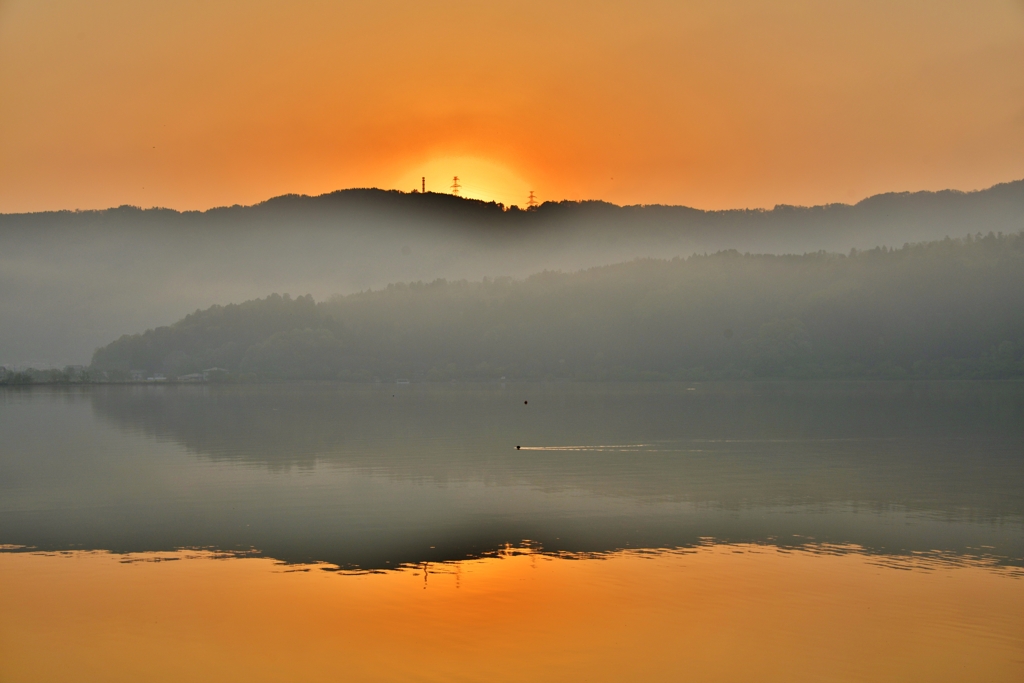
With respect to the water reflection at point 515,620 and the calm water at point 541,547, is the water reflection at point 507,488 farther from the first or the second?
the water reflection at point 515,620

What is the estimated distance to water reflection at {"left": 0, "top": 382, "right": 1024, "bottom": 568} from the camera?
33688 millimetres

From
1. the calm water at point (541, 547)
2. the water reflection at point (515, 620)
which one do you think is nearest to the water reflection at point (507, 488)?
the calm water at point (541, 547)

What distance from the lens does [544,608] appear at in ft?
82.5

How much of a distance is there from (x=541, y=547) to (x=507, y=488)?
14.8 meters

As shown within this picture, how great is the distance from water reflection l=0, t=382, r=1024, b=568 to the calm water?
0.23 m

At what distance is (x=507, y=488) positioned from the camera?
46906 mm

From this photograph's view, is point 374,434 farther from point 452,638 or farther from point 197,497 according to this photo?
point 452,638

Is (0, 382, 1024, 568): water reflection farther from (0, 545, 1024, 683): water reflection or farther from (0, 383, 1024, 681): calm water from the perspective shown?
(0, 545, 1024, 683): water reflection

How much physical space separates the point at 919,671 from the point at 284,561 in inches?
720

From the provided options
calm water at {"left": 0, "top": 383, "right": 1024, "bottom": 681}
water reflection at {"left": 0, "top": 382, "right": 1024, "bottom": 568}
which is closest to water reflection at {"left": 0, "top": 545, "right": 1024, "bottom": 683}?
calm water at {"left": 0, "top": 383, "right": 1024, "bottom": 681}

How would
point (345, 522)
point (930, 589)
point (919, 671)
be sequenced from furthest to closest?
point (345, 522), point (930, 589), point (919, 671)

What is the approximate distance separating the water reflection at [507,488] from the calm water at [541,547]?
227 mm

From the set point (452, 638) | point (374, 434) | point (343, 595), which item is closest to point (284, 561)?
point (343, 595)

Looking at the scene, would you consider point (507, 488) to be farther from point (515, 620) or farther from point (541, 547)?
point (515, 620)
